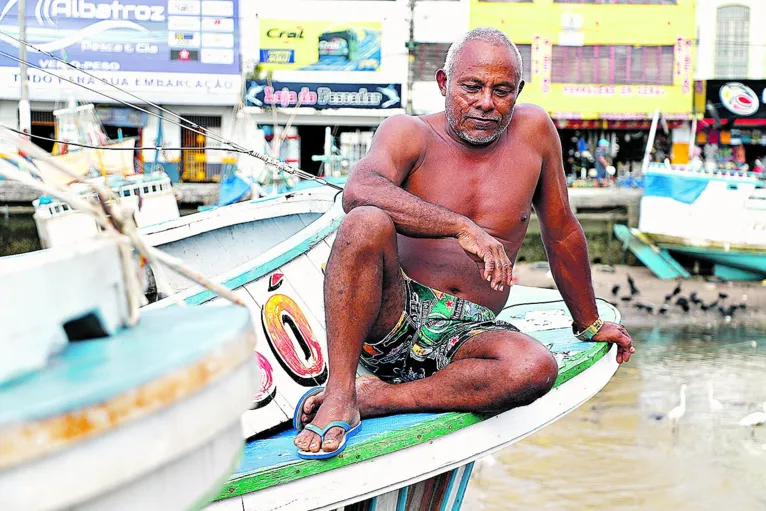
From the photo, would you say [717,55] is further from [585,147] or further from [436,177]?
[436,177]

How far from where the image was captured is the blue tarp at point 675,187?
1742 cm

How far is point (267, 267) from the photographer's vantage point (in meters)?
3.71

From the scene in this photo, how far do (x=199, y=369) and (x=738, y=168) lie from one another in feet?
82.4

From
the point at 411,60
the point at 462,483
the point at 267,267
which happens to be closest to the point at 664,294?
the point at 411,60

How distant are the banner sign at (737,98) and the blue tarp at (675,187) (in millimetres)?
9772

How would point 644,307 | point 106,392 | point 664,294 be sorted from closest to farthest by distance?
point 106,392
point 644,307
point 664,294

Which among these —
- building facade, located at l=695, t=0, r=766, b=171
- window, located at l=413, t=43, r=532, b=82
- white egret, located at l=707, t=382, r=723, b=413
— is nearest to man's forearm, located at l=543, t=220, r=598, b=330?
white egret, located at l=707, t=382, r=723, b=413

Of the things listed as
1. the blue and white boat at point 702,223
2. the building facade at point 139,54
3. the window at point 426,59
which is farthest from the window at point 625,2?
the blue and white boat at point 702,223

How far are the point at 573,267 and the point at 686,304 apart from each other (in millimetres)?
11527

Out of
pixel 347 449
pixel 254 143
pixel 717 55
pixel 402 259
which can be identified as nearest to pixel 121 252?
pixel 347 449

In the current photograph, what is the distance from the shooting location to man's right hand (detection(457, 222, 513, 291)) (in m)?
2.67

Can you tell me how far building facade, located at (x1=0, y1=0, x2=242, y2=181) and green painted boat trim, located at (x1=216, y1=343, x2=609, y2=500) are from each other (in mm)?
21954

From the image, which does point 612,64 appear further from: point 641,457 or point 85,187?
point 641,457

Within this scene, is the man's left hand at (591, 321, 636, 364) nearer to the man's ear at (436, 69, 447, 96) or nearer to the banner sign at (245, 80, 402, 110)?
the man's ear at (436, 69, 447, 96)
